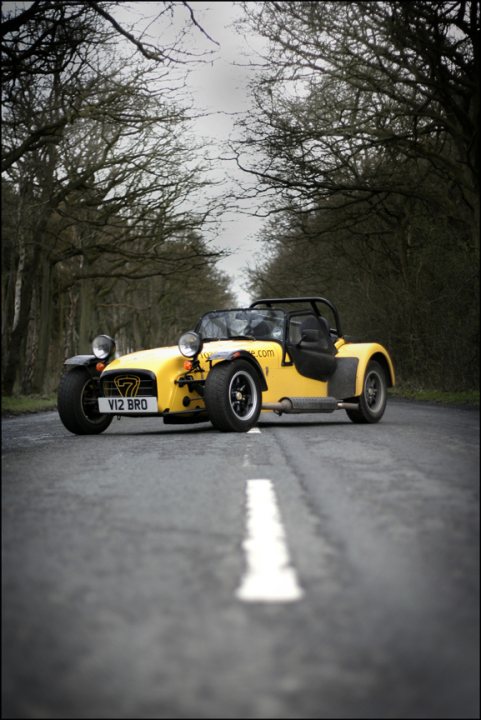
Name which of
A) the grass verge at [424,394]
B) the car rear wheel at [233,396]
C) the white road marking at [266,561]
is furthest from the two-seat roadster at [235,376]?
the white road marking at [266,561]

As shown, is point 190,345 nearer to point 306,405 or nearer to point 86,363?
point 86,363

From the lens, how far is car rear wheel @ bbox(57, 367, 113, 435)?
10031 millimetres

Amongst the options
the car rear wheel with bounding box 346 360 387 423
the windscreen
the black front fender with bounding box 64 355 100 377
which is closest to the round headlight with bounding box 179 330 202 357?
the black front fender with bounding box 64 355 100 377

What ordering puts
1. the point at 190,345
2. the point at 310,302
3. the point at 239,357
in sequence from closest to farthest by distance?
the point at 190,345 < the point at 239,357 < the point at 310,302

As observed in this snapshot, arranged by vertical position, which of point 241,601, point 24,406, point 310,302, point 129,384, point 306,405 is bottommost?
point 24,406

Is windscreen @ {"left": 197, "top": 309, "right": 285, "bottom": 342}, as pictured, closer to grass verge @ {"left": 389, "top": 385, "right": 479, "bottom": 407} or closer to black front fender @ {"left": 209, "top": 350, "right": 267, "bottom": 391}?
black front fender @ {"left": 209, "top": 350, "right": 267, "bottom": 391}

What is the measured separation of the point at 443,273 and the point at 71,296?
57.8ft

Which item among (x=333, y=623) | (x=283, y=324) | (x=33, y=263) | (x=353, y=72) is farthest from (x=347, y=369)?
(x=33, y=263)

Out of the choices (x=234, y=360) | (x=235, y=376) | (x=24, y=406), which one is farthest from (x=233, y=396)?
(x=24, y=406)

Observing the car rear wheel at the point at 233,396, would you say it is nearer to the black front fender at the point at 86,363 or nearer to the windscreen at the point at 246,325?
the windscreen at the point at 246,325

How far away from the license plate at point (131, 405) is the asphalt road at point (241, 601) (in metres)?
4.78

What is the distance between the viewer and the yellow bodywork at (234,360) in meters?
9.94

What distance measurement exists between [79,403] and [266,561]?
7.38 meters

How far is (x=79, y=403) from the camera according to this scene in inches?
397
